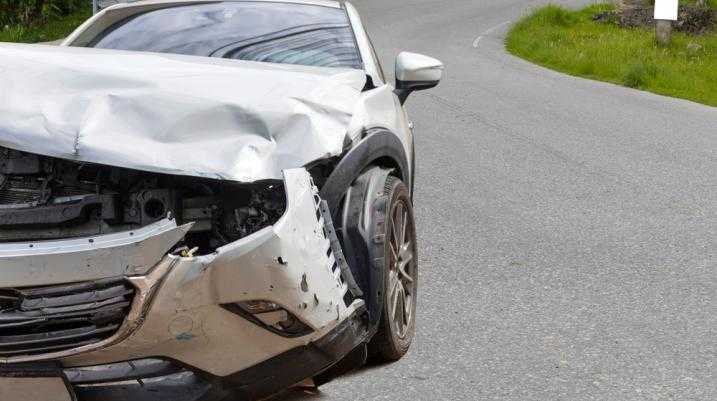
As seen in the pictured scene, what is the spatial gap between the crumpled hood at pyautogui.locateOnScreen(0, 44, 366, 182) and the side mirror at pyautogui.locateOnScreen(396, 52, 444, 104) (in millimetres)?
1510

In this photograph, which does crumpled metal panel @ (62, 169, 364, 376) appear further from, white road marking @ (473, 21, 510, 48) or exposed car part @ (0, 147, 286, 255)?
white road marking @ (473, 21, 510, 48)

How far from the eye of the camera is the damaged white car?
4.05 m

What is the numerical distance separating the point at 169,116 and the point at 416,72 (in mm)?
2252

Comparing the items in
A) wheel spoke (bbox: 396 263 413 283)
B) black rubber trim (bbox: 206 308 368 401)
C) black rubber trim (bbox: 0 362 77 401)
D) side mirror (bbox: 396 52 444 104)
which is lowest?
wheel spoke (bbox: 396 263 413 283)

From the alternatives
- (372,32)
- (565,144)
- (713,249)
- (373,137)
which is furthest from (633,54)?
(373,137)

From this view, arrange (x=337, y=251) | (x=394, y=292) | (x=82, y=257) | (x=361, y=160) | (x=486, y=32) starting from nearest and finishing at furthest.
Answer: (x=82, y=257) < (x=337, y=251) < (x=361, y=160) < (x=394, y=292) < (x=486, y=32)

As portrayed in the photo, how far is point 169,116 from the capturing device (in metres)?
4.51

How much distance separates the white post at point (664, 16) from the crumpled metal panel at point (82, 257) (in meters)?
20.2

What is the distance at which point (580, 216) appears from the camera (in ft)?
29.6

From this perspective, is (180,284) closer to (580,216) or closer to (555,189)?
(580,216)

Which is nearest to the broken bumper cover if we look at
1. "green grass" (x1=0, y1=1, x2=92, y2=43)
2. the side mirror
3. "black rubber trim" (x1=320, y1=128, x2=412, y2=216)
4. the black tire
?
"black rubber trim" (x1=320, y1=128, x2=412, y2=216)

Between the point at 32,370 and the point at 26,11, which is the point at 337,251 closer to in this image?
the point at 32,370

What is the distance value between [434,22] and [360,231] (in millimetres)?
25663

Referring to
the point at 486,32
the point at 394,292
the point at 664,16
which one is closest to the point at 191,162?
the point at 394,292
